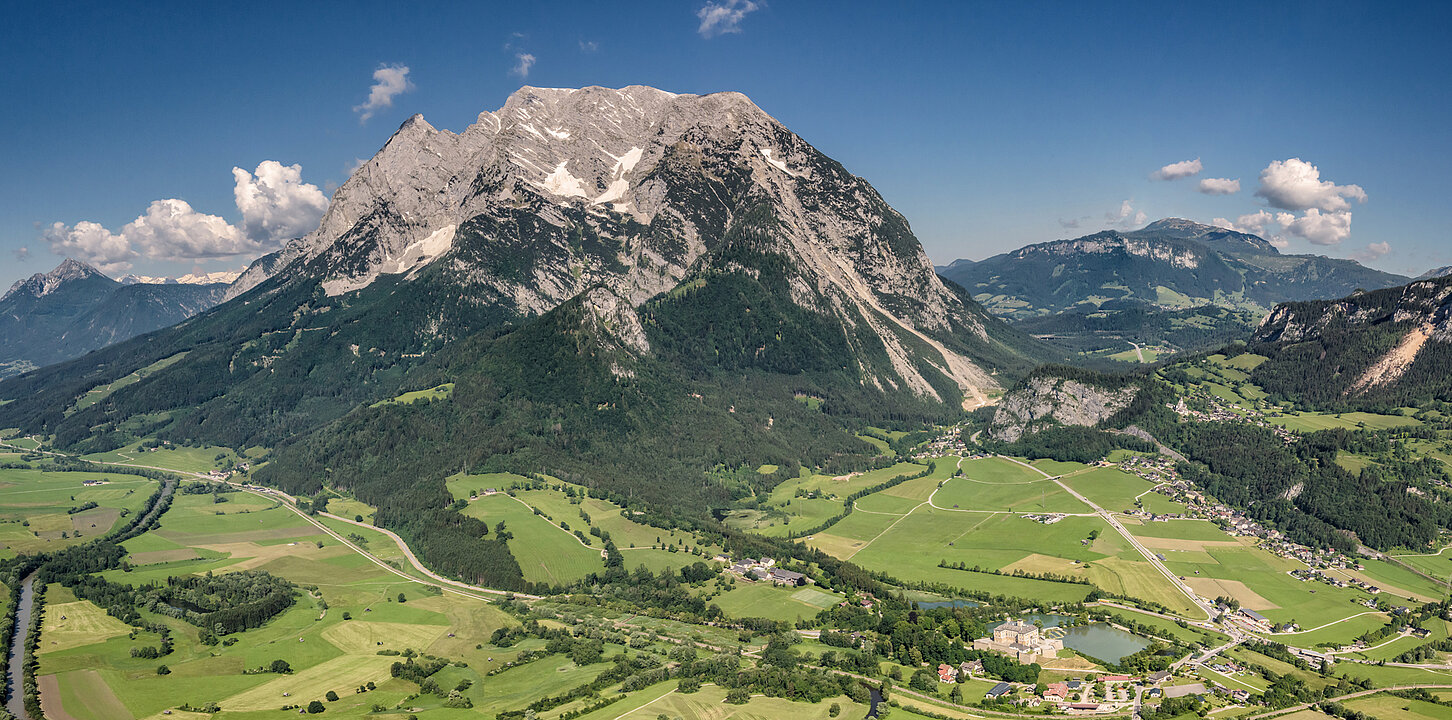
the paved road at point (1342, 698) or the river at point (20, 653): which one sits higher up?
the river at point (20, 653)

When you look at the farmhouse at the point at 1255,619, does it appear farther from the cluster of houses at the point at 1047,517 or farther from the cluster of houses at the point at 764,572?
the cluster of houses at the point at 764,572

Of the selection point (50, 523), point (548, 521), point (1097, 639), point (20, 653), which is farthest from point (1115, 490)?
point (50, 523)

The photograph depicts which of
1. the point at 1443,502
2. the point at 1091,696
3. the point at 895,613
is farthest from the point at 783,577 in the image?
the point at 1443,502

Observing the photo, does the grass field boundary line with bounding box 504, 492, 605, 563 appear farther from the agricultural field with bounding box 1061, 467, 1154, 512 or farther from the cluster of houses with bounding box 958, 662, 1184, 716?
the agricultural field with bounding box 1061, 467, 1154, 512

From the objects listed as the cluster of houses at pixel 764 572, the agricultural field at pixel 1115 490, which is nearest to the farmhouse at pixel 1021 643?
the cluster of houses at pixel 764 572

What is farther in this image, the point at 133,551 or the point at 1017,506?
the point at 1017,506

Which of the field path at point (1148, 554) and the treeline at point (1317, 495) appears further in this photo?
the treeline at point (1317, 495)

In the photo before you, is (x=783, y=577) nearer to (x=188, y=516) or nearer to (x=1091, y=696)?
(x=1091, y=696)

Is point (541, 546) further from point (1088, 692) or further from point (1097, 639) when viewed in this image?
point (1088, 692)
